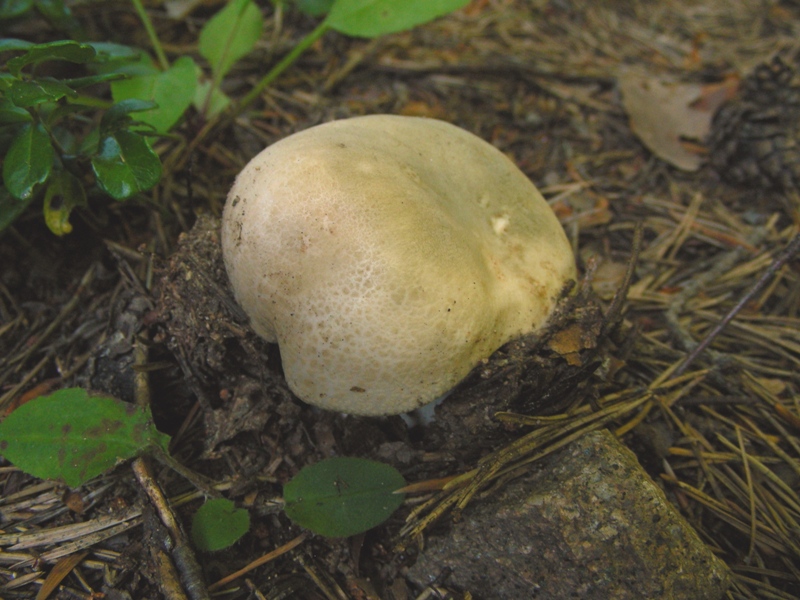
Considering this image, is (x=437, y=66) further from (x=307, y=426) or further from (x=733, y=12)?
(x=733, y=12)

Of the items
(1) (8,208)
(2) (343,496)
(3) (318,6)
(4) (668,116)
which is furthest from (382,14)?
(2) (343,496)

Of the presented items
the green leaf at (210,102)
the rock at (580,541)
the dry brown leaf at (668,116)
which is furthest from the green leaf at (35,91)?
the dry brown leaf at (668,116)

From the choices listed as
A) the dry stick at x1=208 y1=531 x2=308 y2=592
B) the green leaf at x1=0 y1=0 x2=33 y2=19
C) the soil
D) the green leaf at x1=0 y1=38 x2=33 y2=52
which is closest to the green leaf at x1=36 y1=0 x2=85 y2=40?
the green leaf at x1=0 y1=0 x2=33 y2=19

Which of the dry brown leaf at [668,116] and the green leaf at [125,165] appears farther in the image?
the dry brown leaf at [668,116]

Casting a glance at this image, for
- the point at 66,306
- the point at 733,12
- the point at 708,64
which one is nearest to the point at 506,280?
the point at 66,306

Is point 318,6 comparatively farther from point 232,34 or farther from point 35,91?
point 35,91

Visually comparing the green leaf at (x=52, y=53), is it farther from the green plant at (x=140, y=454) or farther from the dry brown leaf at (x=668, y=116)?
the dry brown leaf at (x=668, y=116)

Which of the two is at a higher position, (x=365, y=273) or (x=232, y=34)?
(x=232, y=34)
